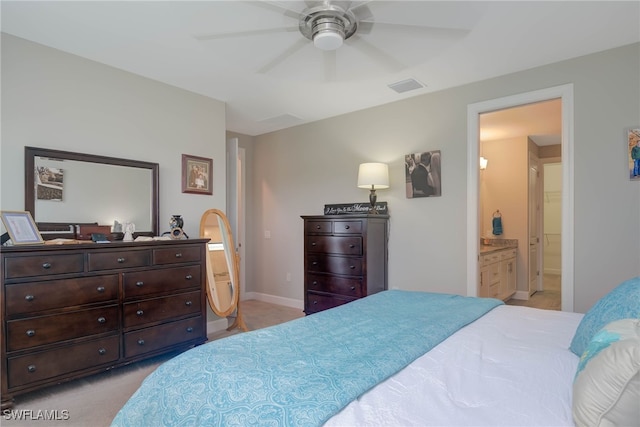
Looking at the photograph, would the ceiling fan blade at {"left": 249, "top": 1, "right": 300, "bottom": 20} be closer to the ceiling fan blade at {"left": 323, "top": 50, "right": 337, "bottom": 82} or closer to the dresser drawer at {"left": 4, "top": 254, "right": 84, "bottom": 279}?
the ceiling fan blade at {"left": 323, "top": 50, "right": 337, "bottom": 82}

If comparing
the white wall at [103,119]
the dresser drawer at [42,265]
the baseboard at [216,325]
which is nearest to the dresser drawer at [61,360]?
the dresser drawer at [42,265]

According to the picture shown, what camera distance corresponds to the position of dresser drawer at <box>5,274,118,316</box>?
220 cm

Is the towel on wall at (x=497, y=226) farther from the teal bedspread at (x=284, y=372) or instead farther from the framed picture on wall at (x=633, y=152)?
the teal bedspread at (x=284, y=372)

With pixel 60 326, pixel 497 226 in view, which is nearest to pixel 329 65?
pixel 60 326

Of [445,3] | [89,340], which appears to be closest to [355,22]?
→ [445,3]

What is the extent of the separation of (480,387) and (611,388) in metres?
0.34

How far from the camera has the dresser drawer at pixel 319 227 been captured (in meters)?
3.77

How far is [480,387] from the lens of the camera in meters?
1.06

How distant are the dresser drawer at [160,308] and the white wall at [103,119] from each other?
2.51 ft

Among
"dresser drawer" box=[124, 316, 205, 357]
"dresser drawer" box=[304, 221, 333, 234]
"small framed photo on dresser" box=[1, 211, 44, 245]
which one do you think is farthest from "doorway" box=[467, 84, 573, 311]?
"small framed photo on dresser" box=[1, 211, 44, 245]

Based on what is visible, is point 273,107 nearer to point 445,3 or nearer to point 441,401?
point 445,3

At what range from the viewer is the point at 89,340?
2486mm

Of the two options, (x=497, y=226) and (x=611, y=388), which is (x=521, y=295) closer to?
(x=497, y=226)

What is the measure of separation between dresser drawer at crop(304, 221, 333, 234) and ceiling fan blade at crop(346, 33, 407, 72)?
5.58ft
